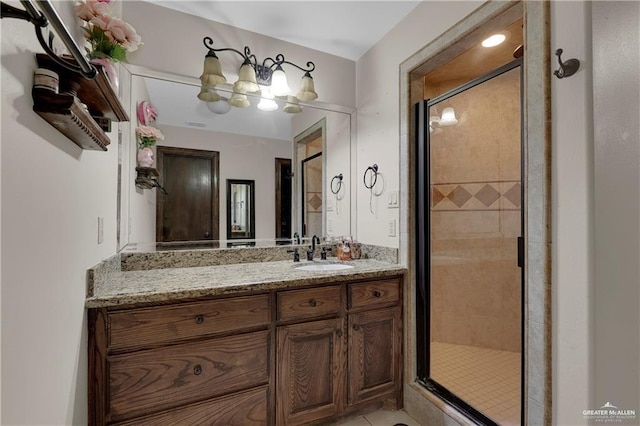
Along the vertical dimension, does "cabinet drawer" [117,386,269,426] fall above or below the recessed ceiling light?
below

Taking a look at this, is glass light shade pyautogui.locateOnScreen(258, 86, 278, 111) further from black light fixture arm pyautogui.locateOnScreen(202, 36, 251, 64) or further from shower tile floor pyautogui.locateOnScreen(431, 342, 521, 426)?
shower tile floor pyautogui.locateOnScreen(431, 342, 521, 426)

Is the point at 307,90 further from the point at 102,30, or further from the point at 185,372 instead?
the point at 185,372

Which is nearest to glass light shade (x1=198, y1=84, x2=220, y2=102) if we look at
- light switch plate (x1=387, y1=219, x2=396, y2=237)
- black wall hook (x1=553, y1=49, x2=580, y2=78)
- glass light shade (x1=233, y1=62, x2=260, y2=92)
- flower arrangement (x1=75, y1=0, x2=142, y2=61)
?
glass light shade (x1=233, y1=62, x2=260, y2=92)

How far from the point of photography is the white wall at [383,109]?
1762mm

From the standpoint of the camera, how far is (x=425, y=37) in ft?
5.67

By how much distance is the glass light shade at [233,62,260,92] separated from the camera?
1924 mm

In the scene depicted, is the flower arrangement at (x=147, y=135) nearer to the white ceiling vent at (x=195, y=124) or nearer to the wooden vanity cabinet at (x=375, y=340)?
the white ceiling vent at (x=195, y=124)

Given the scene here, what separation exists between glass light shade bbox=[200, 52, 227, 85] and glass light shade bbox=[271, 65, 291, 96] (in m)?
0.36

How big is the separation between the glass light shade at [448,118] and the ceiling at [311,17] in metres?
0.73

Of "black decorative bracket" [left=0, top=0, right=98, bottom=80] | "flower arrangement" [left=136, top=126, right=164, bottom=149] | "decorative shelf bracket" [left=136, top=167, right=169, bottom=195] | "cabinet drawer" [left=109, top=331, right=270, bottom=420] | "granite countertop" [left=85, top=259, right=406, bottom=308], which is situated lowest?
"cabinet drawer" [left=109, top=331, right=270, bottom=420]

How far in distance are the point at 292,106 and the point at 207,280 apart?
1.41m

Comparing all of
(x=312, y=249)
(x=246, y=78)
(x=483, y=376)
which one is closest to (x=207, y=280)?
(x=312, y=249)

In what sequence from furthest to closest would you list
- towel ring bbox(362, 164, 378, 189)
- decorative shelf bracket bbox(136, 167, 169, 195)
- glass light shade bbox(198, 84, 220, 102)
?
towel ring bbox(362, 164, 378, 189) < glass light shade bbox(198, 84, 220, 102) < decorative shelf bracket bbox(136, 167, 169, 195)

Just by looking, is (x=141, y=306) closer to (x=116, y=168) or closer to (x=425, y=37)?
(x=116, y=168)
